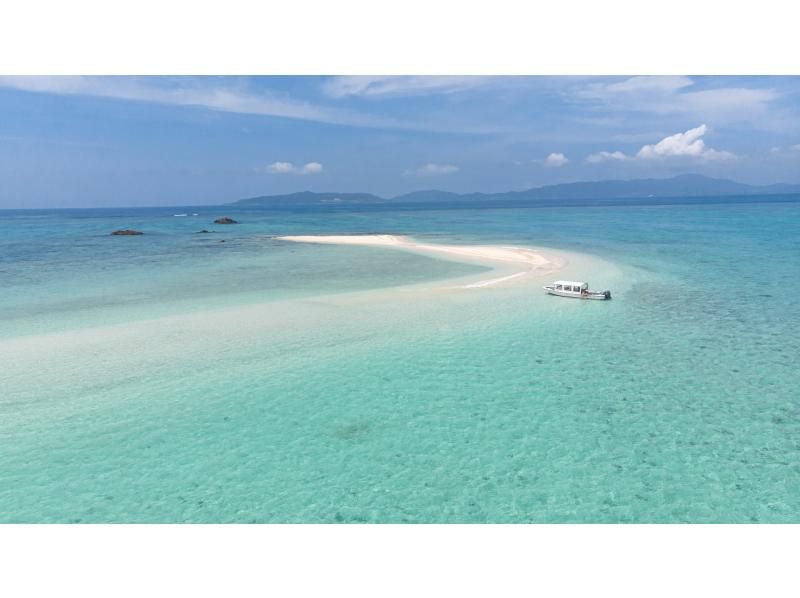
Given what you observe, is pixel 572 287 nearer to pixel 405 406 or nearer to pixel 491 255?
pixel 405 406

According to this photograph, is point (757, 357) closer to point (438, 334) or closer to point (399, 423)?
point (438, 334)

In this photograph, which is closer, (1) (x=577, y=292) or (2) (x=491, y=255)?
(1) (x=577, y=292)

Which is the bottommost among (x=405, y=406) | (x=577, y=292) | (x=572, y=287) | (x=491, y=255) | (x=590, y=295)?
(x=405, y=406)

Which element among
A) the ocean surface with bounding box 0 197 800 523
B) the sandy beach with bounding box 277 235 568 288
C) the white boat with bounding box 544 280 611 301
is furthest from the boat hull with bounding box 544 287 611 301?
the sandy beach with bounding box 277 235 568 288

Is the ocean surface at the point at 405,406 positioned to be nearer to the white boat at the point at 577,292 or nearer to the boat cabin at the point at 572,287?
the white boat at the point at 577,292

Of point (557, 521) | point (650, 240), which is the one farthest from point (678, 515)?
point (650, 240)

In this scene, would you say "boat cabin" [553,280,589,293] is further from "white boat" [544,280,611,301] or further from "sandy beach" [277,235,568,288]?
"sandy beach" [277,235,568,288]

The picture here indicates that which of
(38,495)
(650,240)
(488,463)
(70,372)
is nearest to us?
(38,495)

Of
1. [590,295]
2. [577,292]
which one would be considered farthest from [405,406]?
[590,295]
